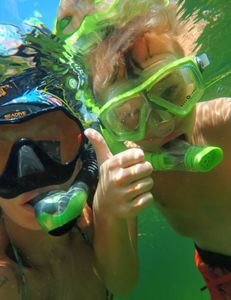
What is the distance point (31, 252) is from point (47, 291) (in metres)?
0.41

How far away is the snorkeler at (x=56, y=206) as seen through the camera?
247cm

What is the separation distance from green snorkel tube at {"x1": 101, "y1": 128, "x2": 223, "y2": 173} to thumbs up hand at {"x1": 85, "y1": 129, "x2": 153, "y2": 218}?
54 centimetres

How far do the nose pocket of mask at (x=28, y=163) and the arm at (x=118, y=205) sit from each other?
0.59 m

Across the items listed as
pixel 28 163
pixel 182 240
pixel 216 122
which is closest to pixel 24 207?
pixel 28 163

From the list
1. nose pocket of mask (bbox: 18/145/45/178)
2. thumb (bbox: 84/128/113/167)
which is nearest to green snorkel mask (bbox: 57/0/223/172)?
thumb (bbox: 84/128/113/167)

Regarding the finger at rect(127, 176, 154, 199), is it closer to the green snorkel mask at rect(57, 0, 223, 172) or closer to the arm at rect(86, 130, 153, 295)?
the arm at rect(86, 130, 153, 295)

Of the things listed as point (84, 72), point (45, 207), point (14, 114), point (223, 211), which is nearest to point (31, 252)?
point (45, 207)

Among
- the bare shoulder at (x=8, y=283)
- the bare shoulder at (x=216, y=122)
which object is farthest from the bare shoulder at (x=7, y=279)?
the bare shoulder at (x=216, y=122)

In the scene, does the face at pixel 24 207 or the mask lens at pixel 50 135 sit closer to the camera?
the face at pixel 24 207

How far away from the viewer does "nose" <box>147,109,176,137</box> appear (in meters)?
3.07

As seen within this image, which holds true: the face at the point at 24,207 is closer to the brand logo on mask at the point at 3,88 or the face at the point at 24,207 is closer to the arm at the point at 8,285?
the arm at the point at 8,285

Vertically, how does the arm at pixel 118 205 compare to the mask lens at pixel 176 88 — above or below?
below

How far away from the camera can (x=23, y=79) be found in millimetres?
4398

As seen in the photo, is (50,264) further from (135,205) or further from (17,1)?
(17,1)
